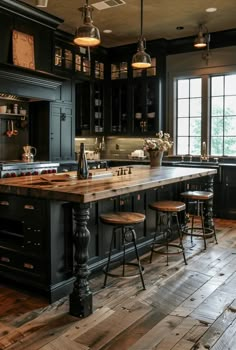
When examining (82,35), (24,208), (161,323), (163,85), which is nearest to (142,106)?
(163,85)

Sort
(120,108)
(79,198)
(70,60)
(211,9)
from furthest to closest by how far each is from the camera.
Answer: (120,108) → (70,60) → (211,9) → (79,198)

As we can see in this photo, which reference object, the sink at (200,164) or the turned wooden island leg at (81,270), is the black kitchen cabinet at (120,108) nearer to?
the sink at (200,164)

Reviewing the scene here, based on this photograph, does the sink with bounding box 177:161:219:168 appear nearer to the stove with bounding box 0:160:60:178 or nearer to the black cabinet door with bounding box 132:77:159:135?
the black cabinet door with bounding box 132:77:159:135

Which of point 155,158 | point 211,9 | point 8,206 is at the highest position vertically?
point 211,9

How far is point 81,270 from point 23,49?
416 centimetres

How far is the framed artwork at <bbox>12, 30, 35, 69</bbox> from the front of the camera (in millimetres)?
5594

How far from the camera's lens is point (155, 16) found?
5.99 m

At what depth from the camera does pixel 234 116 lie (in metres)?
6.85

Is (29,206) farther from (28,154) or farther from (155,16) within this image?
(155,16)

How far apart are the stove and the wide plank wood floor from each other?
2398 millimetres

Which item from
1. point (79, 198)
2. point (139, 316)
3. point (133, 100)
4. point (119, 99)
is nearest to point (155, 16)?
point (133, 100)

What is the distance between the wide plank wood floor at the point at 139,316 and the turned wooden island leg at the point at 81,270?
0.24 ft

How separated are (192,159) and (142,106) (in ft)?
5.00

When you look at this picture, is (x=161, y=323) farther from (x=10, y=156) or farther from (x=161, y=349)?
Answer: (x=10, y=156)
